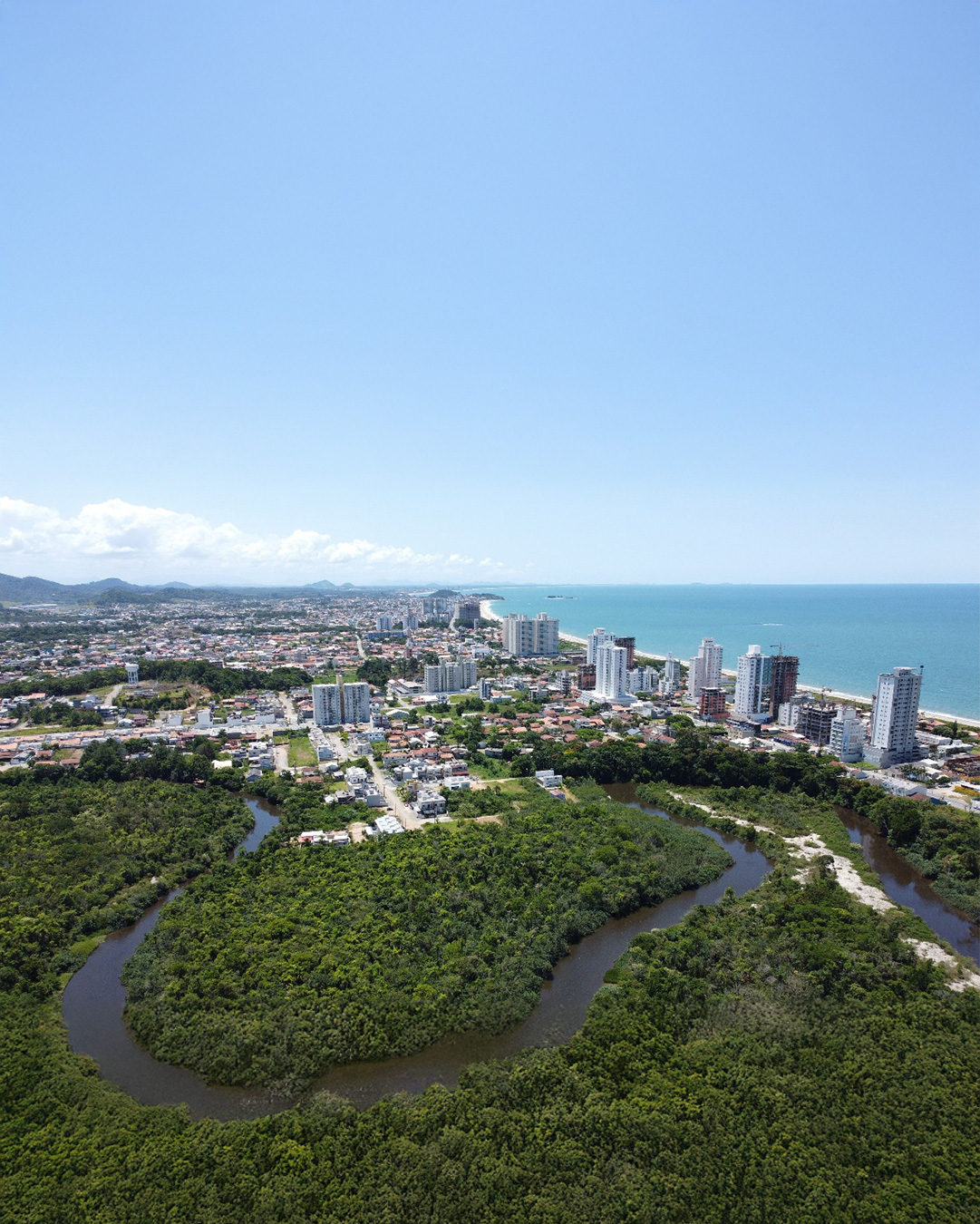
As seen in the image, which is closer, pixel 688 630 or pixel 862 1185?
pixel 862 1185

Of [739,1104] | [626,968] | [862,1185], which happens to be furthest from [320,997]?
[862,1185]

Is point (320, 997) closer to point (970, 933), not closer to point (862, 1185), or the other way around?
point (862, 1185)

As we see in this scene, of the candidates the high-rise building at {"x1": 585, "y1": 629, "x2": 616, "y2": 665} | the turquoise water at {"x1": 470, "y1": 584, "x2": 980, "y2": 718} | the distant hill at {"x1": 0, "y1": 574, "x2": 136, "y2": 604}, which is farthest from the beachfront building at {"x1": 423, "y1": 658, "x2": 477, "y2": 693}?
the distant hill at {"x1": 0, "y1": 574, "x2": 136, "y2": 604}

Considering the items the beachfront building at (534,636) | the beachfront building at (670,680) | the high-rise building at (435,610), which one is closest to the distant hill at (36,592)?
the high-rise building at (435,610)

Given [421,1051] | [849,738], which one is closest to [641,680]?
[849,738]

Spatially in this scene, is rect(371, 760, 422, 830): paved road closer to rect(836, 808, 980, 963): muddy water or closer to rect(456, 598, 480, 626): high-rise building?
rect(836, 808, 980, 963): muddy water

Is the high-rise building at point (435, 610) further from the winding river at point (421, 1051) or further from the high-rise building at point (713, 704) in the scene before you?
the winding river at point (421, 1051)
